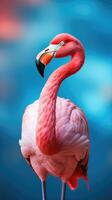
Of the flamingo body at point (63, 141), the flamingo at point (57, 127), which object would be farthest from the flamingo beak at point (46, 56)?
the flamingo body at point (63, 141)

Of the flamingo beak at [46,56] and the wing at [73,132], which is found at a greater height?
the flamingo beak at [46,56]

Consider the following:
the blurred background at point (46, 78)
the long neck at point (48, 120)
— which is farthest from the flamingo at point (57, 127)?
the blurred background at point (46, 78)

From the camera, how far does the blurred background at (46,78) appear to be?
180 cm

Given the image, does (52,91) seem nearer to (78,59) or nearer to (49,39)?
(78,59)

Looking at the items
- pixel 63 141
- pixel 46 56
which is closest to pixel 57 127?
pixel 63 141

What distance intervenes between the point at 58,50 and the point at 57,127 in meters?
0.31

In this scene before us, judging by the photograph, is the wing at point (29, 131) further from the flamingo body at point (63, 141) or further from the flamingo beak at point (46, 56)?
the flamingo beak at point (46, 56)

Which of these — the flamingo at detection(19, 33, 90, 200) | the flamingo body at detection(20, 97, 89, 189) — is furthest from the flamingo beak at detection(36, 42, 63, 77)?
the flamingo body at detection(20, 97, 89, 189)

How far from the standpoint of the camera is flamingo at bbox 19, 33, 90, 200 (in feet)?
5.08

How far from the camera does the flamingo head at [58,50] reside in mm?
1612

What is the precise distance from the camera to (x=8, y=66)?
6.08 ft

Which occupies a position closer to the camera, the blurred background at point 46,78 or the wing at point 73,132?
the wing at point 73,132

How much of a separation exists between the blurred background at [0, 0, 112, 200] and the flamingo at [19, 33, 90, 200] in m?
0.14

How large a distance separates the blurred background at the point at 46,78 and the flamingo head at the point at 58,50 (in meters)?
0.17
